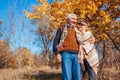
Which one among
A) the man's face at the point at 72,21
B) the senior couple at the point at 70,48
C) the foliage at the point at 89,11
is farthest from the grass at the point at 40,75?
the man's face at the point at 72,21

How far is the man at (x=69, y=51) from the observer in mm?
6426

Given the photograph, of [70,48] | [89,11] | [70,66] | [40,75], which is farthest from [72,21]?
[40,75]

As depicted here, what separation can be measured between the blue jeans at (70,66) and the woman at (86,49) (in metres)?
0.29

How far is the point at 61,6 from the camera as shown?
1084 centimetres

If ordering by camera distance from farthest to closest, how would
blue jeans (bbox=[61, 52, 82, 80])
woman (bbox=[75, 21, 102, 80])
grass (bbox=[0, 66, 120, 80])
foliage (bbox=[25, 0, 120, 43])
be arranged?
grass (bbox=[0, 66, 120, 80])
foliage (bbox=[25, 0, 120, 43])
woman (bbox=[75, 21, 102, 80])
blue jeans (bbox=[61, 52, 82, 80])

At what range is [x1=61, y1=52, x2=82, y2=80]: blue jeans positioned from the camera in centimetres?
641

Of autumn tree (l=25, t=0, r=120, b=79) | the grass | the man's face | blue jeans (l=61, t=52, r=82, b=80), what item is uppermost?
autumn tree (l=25, t=0, r=120, b=79)

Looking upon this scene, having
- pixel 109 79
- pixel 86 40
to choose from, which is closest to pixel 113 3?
pixel 109 79

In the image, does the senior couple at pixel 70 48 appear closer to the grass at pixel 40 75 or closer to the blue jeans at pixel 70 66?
the blue jeans at pixel 70 66

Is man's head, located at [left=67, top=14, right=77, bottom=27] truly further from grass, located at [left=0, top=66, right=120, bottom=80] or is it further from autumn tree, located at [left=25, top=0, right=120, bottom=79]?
grass, located at [left=0, top=66, right=120, bottom=80]

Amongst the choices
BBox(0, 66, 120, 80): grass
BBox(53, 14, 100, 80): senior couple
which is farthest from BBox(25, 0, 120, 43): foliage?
BBox(53, 14, 100, 80): senior couple

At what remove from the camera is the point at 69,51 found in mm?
6430

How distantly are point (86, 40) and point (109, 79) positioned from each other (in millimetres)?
5061

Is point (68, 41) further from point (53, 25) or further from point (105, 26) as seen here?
point (53, 25)
